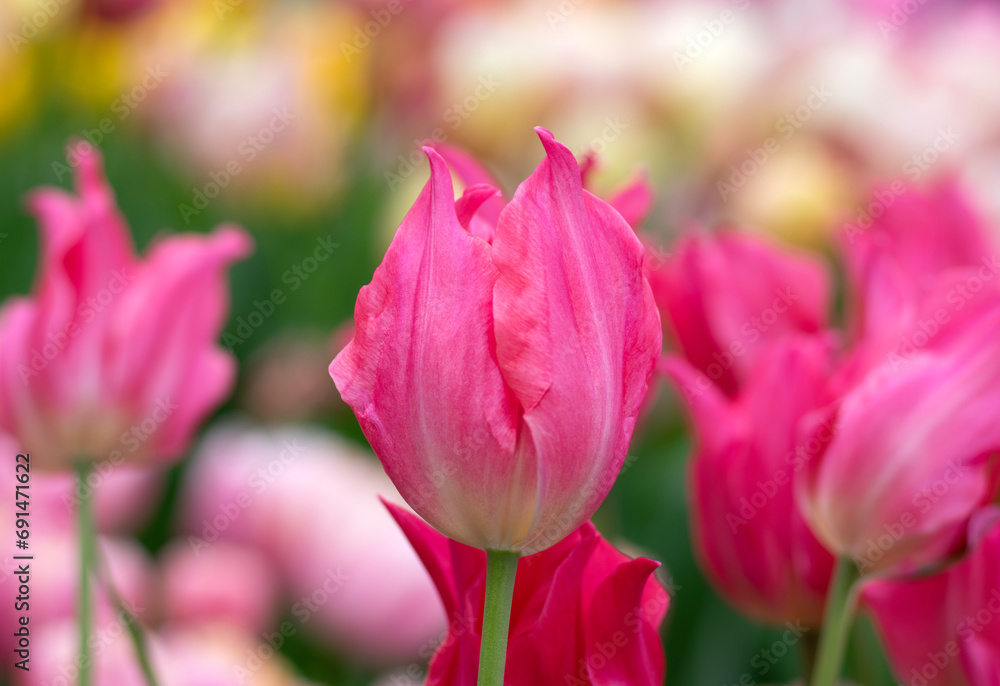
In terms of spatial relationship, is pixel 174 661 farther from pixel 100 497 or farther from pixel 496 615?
pixel 496 615

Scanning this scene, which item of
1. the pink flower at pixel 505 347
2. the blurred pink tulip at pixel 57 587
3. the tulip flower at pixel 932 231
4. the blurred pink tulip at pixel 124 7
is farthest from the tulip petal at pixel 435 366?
the blurred pink tulip at pixel 124 7

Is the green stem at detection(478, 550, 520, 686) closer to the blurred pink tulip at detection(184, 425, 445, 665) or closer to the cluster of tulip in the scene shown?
the cluster of tulip

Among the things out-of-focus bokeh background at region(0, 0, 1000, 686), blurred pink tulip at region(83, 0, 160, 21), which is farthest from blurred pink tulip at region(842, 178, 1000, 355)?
blurred pink tulip at region(83, 0, 160, 21)

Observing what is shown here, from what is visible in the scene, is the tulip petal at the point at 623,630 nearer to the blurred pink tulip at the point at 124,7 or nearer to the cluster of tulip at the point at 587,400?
the cluster of tulip at the point at 587,400

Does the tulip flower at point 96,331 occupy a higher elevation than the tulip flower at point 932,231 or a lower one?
lower

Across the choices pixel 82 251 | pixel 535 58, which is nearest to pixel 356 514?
pixel 82 251

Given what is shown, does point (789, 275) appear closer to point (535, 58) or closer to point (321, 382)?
point (321, 382)
